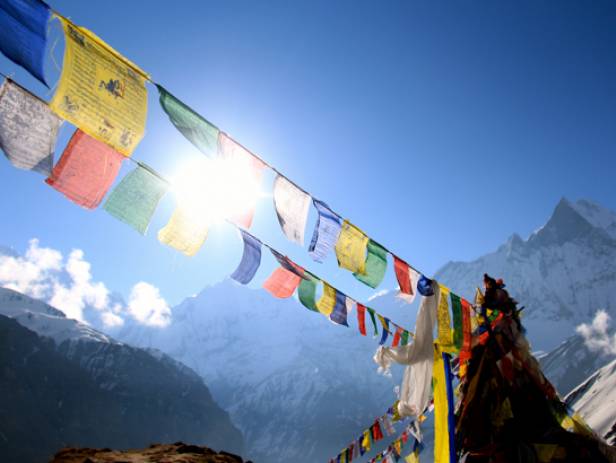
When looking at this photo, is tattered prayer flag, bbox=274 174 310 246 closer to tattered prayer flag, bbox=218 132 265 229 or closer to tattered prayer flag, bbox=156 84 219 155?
tattered prayer flag, bbox=218 132 265 229

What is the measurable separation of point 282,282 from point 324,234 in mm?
1906

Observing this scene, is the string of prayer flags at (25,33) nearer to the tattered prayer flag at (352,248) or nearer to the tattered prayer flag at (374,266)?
the tattered prayer flag at (352,248)

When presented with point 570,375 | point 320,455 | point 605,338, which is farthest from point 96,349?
point 605,338

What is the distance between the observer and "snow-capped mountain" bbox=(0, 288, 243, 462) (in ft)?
262

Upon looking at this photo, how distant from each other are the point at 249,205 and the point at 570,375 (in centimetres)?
15638

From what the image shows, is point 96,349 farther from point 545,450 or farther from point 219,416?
point 545,450

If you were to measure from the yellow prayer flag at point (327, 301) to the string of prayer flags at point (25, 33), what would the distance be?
6316 mm

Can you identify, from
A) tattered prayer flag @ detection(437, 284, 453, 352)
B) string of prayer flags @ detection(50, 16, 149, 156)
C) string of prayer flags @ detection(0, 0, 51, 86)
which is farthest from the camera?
tattered prayer flag @ detection(437, 284, 453, 352)

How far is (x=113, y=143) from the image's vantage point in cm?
457

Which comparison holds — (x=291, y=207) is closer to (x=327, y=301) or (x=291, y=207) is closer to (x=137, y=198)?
(x=137, y=198)

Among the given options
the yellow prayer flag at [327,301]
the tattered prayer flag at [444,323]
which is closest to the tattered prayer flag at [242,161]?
the yellow prayer flag at [327,301]

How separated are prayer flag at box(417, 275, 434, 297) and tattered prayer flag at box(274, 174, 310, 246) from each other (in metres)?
2.57

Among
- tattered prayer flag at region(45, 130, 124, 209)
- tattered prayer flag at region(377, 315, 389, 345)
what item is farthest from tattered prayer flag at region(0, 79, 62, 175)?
tattered prayer flag at region(377, 315, 389, 345)

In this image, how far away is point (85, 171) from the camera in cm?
509
